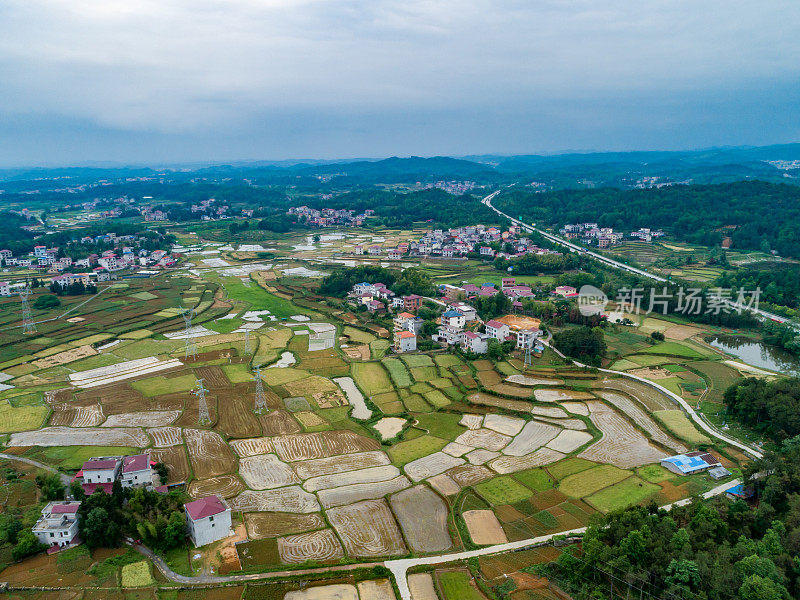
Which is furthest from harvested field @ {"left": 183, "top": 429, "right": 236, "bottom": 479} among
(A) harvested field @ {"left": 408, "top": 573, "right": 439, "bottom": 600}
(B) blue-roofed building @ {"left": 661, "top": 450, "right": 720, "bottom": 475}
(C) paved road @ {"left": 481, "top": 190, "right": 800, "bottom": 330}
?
(C) paved road @ {"left": 481, "top": 190, "right": 800, "bottom": 330}

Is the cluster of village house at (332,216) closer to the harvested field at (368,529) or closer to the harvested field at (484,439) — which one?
the harvested field at (484,439)

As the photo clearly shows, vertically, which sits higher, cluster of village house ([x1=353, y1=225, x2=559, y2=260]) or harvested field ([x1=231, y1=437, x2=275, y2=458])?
cluster of village house ([x1=353, y1=225, x2=559, y2=260])

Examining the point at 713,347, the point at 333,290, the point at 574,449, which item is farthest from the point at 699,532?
the point at 333,290

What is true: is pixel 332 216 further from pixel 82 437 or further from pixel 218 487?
pixel 218 487

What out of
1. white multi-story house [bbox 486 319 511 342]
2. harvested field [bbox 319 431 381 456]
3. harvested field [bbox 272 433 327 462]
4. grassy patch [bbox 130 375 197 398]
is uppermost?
white multi-story house [bbox 486 319 511 342]

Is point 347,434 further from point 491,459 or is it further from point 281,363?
point 281,363

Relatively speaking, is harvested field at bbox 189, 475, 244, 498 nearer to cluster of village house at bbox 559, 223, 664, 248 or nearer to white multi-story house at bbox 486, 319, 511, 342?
white multi-story house at bbox 486, 319, 511, 342

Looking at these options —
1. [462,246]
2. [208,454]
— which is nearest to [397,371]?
[208,454]
